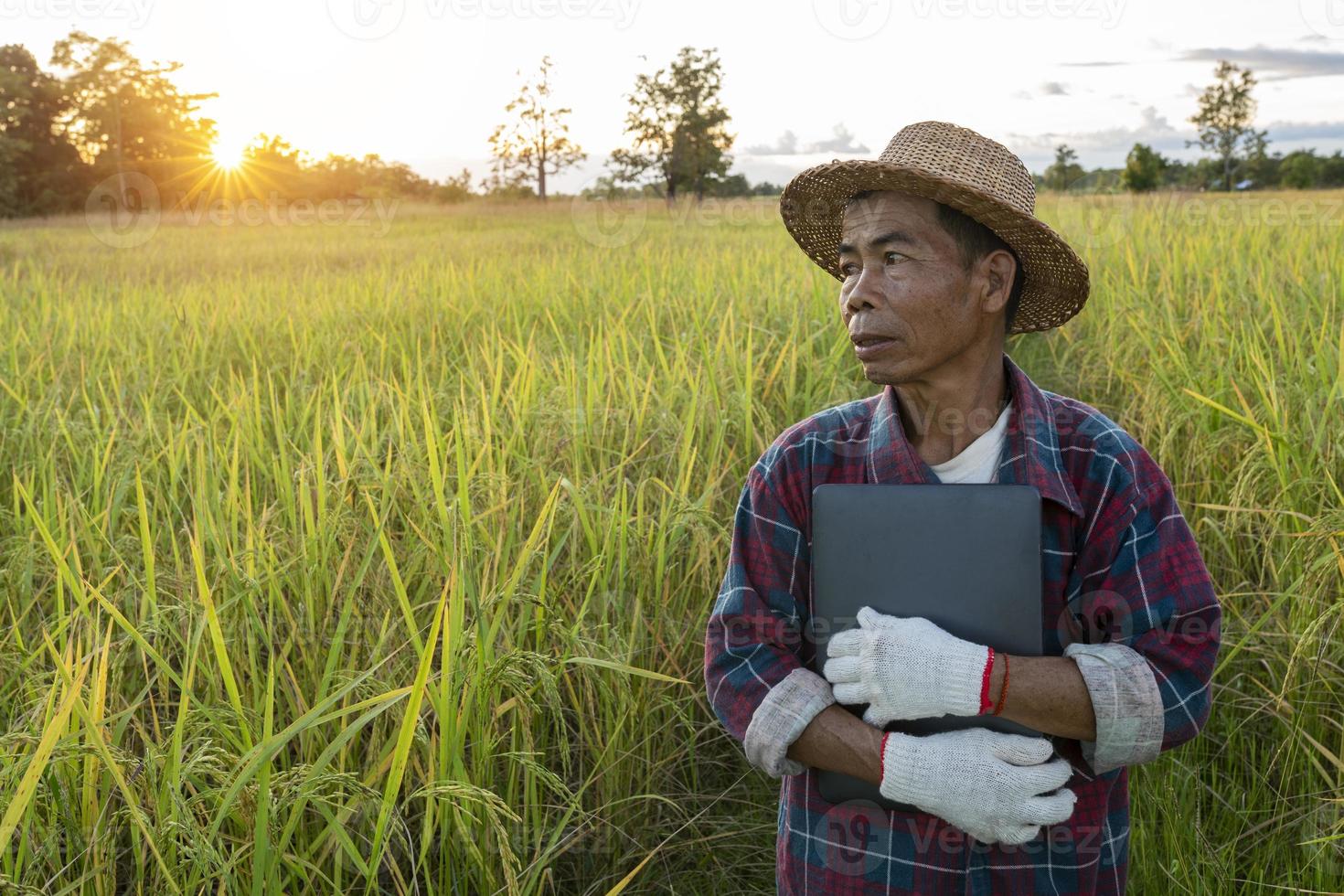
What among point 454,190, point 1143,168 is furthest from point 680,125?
point 1143,168

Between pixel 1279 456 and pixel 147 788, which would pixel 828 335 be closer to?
pixel 1279 456

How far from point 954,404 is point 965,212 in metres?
0.25

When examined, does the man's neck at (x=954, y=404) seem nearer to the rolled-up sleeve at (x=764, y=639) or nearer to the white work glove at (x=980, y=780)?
the rolled-up sleeve at (x=764, y=639)

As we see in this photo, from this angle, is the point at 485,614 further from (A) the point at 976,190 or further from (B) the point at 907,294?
(A) the point at 976,190

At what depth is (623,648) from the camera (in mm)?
1889

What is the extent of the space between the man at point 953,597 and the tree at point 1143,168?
59.0 metres

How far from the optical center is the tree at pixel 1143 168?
53844 millimetres

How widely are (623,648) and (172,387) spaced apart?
94.8 inches

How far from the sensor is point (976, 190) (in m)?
1.17

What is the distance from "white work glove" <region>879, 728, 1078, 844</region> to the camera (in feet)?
3.57

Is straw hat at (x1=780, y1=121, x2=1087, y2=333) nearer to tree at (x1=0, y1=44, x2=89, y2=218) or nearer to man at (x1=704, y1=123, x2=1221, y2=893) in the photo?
man at (x1=704, y1=123, x2=1221, y2=893)

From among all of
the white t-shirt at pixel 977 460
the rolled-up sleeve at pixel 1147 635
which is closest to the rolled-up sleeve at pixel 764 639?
the white t-shirt at pixel 977 460

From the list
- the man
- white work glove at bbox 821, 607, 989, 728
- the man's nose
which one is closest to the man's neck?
the man

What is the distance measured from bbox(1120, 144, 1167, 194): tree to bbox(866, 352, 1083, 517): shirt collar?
5899 centimetres
